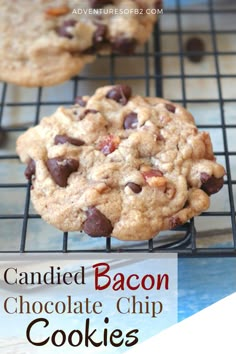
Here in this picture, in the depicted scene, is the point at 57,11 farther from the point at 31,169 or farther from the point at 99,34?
the point at 31,169

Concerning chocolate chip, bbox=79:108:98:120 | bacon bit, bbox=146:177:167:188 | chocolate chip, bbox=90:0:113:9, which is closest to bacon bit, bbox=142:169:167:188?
bacon bit, bbox=146:177:167:188

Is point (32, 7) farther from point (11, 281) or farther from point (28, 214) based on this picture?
point (11, 281)

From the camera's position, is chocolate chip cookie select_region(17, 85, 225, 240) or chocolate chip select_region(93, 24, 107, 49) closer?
chocolate chip cookie select_region(17, 85, 225, 240)

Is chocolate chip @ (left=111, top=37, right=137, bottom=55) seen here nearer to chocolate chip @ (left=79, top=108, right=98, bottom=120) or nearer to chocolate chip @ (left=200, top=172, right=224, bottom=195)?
chocolate chip @ (left=79, top=108, right=98, bottom=120)

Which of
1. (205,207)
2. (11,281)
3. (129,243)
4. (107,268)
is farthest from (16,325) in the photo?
(205,207)

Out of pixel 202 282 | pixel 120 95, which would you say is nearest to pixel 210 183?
pixel 202 282

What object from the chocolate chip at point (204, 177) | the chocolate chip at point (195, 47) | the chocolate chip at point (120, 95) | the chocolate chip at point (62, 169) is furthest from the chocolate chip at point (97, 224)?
the chocolate chip at point (195, 47)

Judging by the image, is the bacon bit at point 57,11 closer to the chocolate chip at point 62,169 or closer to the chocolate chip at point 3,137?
the chocolate chip at point 3,137
